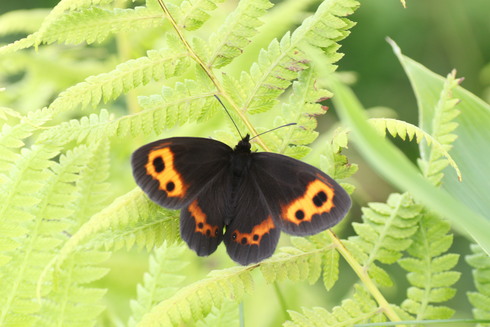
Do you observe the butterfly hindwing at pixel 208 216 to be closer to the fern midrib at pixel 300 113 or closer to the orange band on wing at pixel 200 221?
the orange band on wing at pixel 200 221

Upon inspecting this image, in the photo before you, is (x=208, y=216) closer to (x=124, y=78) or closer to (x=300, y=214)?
(x=300, y=214)

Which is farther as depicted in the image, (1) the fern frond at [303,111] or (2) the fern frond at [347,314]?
(1) the fern frond at [303,111]

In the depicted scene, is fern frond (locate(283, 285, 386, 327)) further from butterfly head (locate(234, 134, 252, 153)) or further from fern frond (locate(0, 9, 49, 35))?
fern frond (locate(0, 9, 49, 35))

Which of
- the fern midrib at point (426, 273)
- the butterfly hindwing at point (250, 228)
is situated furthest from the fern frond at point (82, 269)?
the fern midrib at point (426, 273)

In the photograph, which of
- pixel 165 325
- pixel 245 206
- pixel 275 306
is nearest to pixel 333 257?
pixel 245 206

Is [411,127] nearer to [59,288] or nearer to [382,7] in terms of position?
[59,288]

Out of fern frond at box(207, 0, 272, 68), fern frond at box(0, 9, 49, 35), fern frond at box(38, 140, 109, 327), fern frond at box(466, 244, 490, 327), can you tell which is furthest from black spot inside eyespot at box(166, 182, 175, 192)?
fern frond at box(0, 9, 49, 35)
